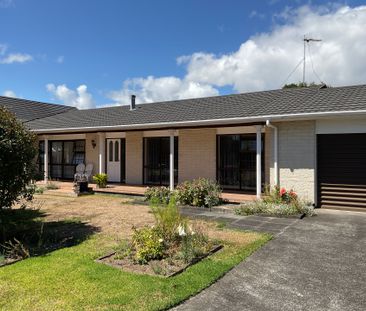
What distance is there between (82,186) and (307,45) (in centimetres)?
1438

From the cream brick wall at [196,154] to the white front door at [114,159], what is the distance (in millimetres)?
3890

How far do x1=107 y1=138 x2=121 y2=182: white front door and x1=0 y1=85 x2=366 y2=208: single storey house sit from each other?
52 millimetres

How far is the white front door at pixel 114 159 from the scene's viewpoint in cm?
1792

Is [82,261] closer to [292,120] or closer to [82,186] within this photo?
[292,120]

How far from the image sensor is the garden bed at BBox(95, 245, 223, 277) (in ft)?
17.4

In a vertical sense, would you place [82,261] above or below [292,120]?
below

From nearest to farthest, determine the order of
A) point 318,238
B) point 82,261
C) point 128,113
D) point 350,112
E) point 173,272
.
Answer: point 173,272 → point 82,261 → point 318,238 → point 350,112 → point 128,113

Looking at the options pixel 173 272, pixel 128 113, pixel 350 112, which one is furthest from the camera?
pixel 128 113

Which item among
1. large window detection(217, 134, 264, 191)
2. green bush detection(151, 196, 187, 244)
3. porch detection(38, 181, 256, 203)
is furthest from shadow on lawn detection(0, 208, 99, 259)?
large window detection(217, 134, 264, 191)

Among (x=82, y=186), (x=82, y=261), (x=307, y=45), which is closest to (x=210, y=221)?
(x=82, y=261)

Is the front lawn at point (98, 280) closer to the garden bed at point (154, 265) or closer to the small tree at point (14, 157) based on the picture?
the garden bed at point (154, 265)

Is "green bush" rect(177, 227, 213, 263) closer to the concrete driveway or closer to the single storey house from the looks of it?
the concrete driveway

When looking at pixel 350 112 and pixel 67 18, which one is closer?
pixel 350 112

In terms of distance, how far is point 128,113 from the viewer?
60.6ft
